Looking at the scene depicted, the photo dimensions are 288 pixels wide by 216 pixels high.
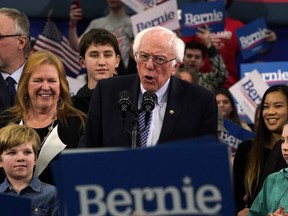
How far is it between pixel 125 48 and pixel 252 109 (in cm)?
145

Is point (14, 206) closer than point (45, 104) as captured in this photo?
Yes

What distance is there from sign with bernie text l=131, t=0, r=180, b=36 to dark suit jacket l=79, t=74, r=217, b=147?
3.56 metres

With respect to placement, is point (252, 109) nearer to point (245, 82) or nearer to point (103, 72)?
point (245, 82)

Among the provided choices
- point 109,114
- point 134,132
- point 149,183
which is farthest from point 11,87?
point 149,183

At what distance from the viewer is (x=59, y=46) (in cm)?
936

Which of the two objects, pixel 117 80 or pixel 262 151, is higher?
pixel 117 80

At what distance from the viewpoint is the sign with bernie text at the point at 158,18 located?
8953 mm

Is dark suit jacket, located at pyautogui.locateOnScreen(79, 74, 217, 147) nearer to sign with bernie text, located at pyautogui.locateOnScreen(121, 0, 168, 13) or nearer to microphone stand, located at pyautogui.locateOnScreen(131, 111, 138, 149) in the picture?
microphone stand, located at pyautogui.locateOnScreen(131, 111, 138, 149)

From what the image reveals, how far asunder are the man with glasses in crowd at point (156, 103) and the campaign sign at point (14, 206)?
1.32 metres

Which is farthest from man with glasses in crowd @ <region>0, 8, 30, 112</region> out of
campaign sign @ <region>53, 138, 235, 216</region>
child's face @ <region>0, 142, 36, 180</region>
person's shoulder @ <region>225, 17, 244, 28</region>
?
person's shoulder @ <region>225, 17, 244, 28</region>

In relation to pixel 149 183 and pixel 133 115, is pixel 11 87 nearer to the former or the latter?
pixel 133 115

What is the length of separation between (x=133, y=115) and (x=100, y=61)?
50.5 inches

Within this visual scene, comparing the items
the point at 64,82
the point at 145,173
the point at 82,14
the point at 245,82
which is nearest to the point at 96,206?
the point at 145,173

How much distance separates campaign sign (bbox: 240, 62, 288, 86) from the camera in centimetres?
905
